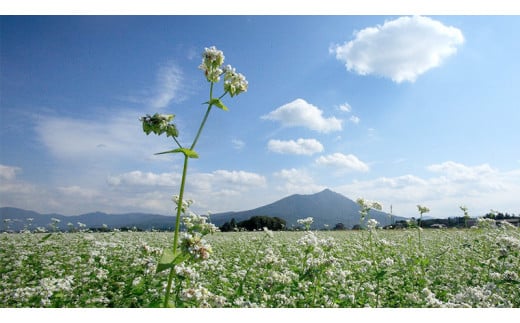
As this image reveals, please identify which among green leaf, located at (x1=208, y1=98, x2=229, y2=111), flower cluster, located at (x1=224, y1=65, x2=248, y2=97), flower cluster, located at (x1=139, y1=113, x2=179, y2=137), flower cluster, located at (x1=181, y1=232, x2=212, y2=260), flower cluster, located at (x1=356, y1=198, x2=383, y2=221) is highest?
flower cluster, located at (x1=224, y1=65, x2=248, y2=97)

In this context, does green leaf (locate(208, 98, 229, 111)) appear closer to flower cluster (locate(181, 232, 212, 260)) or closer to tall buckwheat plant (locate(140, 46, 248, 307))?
tall buckwheat plant (locate(140, 46, 248, 307))

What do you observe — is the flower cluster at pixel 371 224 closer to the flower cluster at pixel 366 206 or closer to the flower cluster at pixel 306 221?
the flower cluster at pixel 366 206

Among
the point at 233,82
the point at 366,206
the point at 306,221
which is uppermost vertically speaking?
the point at 233,82

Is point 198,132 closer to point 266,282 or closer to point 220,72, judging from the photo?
point 220,72

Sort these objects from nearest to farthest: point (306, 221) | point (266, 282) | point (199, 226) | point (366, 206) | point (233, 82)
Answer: point (233, 82), point (199, 226), point (266, 282), point (366, 206), point (306, 221)

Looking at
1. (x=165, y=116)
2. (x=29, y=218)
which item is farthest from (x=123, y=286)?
(x=29, y=218)

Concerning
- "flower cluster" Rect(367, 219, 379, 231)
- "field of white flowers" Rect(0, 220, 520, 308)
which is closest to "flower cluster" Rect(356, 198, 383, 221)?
"flower cluster" Rect(367, 219, 379, 231)

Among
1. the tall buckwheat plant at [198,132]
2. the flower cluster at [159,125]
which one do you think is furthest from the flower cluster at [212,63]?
the flower cluster at [159,125]

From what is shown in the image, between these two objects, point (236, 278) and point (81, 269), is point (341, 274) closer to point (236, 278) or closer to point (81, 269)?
point (236, 278)

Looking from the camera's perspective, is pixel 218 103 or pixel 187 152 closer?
pixel 187 152

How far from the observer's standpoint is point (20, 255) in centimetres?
566

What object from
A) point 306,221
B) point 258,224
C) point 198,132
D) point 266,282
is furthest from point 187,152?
point 258,224
